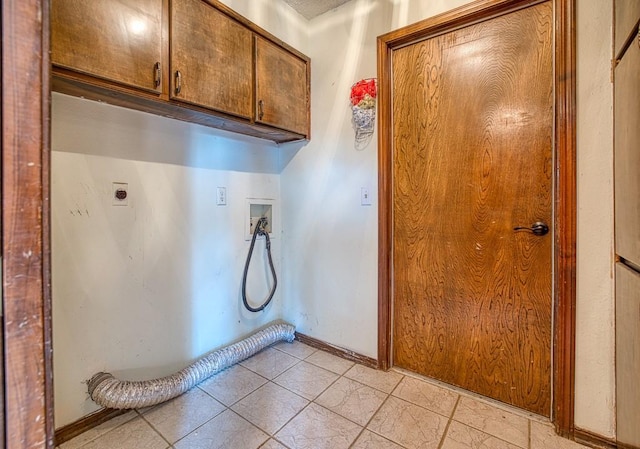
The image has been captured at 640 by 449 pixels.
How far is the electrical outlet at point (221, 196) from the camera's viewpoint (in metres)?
1.92

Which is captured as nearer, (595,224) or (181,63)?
(595,224)

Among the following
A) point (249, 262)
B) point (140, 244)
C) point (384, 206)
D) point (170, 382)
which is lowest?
point (170, 382)

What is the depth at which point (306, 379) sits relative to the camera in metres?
1.78

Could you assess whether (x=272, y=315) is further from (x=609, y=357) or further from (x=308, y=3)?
(x=308, y=3)

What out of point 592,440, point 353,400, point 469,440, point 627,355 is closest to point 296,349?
point 353,400

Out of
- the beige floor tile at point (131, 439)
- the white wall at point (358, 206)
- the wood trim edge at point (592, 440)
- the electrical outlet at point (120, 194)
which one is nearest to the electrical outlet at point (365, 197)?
the white wall at point (358, 206)

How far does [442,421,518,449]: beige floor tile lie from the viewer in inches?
50.6

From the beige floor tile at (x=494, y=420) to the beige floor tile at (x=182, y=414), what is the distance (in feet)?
4.05

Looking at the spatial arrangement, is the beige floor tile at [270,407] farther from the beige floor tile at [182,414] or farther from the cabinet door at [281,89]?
the cabinet door at [281,89]

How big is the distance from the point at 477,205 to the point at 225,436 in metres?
1.68

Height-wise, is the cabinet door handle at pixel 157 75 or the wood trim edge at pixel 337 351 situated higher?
the cabinet door handle at pixel 157 75

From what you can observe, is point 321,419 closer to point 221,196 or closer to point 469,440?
point 469,440

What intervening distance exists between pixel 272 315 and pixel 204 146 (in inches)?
52.9

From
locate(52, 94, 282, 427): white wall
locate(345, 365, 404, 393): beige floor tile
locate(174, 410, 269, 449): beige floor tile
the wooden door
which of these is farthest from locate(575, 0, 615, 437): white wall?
locate(52, 94, 282, 427): white wall
